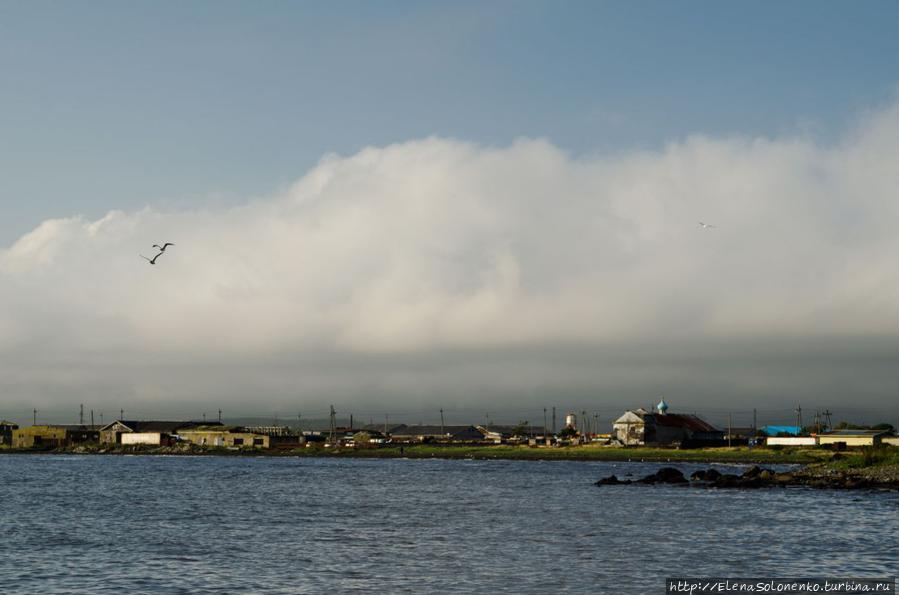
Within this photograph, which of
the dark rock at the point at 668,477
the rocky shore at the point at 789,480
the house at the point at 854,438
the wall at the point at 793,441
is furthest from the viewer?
the wall at the point at 793,441

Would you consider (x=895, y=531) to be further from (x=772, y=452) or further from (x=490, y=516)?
(x=772, y=452)

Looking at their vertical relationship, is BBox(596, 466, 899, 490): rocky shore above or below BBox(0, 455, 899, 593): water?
below

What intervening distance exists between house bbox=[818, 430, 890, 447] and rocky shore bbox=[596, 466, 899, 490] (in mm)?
70241

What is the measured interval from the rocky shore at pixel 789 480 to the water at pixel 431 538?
17.9ft

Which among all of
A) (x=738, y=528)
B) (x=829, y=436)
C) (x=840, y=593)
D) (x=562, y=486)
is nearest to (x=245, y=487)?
(x=562, y=486)

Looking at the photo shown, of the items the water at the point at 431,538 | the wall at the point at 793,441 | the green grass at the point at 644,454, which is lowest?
the green grass at the point at 644,454

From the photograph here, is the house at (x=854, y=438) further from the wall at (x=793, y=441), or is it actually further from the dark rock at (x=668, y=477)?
the dark rock at (x=668, y=477)

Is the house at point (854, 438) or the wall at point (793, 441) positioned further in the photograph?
the wall at point (793, 441)

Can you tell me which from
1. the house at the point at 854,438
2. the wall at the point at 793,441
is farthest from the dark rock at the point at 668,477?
the wall at the point at 793,441

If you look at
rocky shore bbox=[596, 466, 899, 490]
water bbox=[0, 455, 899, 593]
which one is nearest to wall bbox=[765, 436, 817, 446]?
rocky shore bbox=[596, 466, 899, 490]

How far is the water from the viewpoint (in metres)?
39.3

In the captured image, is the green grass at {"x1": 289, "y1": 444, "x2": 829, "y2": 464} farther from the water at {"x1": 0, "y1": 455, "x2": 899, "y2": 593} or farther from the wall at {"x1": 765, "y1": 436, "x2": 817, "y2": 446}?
the water at {"x1": 0, "y1": 455, "x2": 899, "y2": 593}

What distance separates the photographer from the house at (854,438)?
16900 cm

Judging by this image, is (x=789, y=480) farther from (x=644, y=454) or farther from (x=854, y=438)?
(x=854, y=438)
